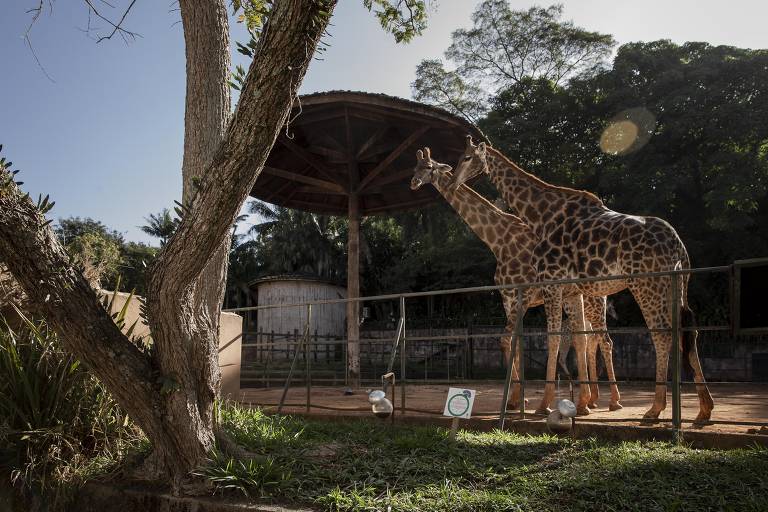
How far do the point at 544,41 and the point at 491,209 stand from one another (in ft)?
68.5

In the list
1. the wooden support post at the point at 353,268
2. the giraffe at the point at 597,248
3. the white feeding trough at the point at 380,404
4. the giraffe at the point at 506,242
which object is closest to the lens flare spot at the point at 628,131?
the wooden support post at the point at 353,268

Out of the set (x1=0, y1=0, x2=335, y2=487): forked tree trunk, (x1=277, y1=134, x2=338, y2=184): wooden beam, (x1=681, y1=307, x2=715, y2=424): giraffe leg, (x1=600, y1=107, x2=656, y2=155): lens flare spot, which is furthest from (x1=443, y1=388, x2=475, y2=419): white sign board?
(x1=600, y1=107, x2=656, y2=155): lens flare spot

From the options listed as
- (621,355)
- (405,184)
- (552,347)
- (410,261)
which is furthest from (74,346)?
(410,261)

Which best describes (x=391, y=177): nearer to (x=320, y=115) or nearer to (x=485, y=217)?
(x=320, y=115)

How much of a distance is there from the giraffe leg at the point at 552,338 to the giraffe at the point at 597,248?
0.03ft

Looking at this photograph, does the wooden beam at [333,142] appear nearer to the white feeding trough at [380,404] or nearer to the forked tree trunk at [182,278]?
the forked tree trunk at [182,278]

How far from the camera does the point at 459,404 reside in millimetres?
5152

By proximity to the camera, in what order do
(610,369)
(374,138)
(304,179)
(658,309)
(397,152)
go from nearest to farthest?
(658,309), (610,369), (397,152), (374,138), (304,179)

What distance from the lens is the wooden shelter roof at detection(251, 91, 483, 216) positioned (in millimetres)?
9953

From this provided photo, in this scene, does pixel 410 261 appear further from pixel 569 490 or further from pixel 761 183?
pixel 569 490

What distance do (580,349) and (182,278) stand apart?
436cm

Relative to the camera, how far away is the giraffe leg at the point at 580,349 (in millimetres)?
6694

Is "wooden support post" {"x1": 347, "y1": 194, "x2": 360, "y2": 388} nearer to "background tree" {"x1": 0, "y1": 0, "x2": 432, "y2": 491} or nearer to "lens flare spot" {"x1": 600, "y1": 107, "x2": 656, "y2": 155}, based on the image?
"background tree" {"x1": 0, "y1": 0, "x2": 432, "y2": 491}

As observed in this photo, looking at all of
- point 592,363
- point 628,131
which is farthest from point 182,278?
point 628,131
